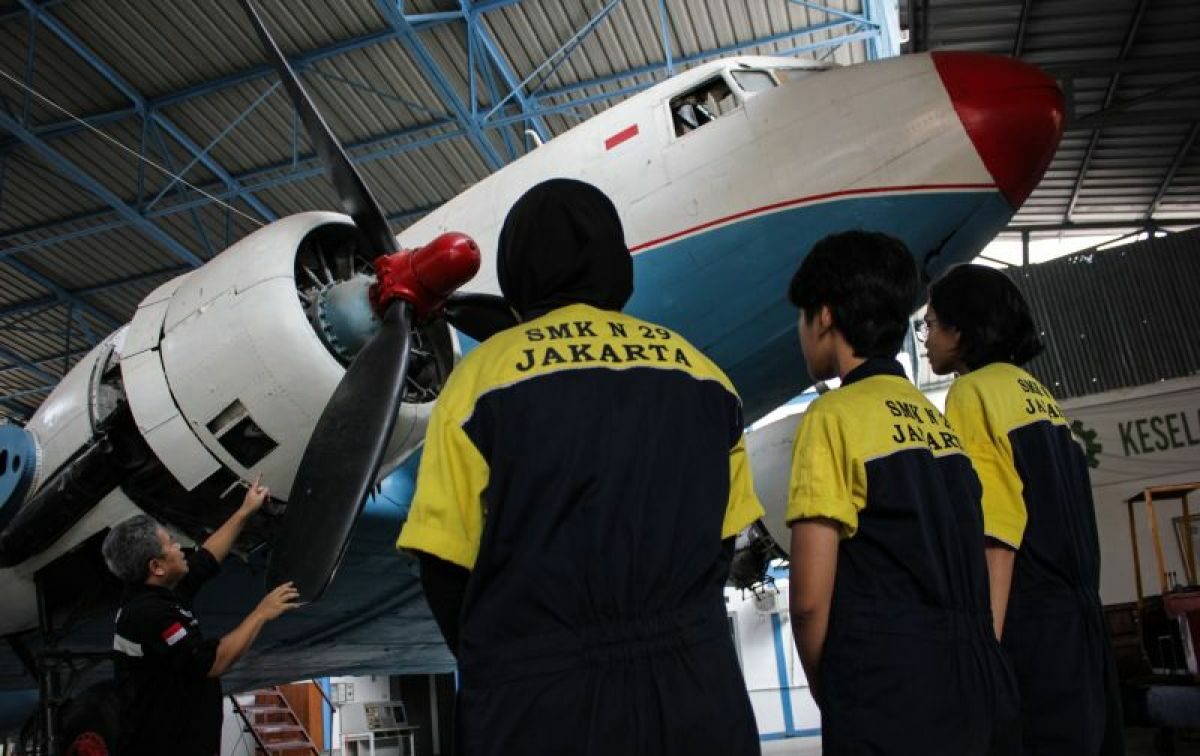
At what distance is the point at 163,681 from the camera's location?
427 cm

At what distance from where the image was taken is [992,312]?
3.65 metres

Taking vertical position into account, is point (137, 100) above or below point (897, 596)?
above

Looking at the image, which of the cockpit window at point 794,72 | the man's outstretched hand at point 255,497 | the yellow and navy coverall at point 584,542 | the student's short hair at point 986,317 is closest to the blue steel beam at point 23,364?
the man's outstretched hand at point 255,497

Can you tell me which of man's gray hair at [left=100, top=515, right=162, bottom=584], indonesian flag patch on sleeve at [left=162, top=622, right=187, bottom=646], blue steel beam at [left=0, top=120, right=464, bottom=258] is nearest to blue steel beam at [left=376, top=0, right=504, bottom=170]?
blue steel beam at [left=0, top=120, right=464, bottom=258]

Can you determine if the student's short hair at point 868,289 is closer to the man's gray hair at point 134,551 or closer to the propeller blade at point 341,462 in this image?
the propeller blade at point 341,462

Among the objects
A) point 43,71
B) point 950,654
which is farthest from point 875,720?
point 43,71

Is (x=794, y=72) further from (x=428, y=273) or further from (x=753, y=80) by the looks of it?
(x=428, y=273)

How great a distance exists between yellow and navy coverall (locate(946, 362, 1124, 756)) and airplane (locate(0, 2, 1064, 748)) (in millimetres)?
2511

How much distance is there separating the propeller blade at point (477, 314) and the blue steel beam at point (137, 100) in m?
12.4

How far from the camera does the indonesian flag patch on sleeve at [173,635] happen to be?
4.14 meters

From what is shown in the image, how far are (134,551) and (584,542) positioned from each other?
3.36m

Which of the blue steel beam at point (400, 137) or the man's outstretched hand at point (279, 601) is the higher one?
the blue steel beam at point (400, 137)

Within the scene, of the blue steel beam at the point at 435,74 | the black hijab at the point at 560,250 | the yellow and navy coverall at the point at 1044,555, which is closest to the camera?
the black hijab at the point at 560,250

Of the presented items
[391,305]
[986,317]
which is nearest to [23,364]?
[391,305]
